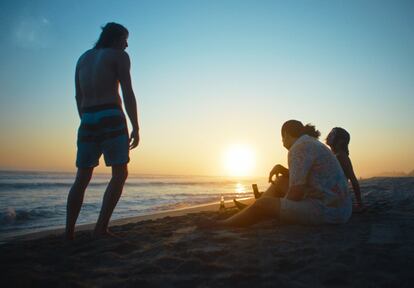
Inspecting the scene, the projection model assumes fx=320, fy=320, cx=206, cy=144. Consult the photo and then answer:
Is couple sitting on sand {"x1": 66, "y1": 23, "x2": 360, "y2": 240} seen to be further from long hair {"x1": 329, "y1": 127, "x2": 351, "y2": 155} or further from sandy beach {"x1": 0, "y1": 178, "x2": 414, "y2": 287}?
long hair {"x1": 329, "y1": 127, "x2": 351, "y2": 155}

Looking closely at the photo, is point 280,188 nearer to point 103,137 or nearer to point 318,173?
point 318,173

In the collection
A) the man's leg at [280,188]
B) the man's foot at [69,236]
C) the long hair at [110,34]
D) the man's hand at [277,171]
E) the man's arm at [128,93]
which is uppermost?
the long hair at [110,34]

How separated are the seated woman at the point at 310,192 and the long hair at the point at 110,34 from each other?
2.49m

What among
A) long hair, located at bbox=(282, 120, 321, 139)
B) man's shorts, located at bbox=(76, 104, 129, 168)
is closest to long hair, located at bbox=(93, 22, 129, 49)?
man's shorts, located at bbox=(76, 104, 129, 168)

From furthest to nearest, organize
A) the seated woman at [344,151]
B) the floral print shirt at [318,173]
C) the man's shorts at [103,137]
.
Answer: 1. the seated woman at [344,151]
2. the floral print shirt at [318,173]
3. the man's shorts at [103,137]

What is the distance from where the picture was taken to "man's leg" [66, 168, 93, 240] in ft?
11.6

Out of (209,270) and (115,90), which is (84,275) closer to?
(209,270)

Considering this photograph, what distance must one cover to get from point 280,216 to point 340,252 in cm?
129

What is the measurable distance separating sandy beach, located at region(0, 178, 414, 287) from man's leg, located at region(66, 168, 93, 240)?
221 millimetres

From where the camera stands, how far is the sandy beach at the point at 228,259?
7.04 ft

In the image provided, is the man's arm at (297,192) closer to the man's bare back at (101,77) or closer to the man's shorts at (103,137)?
the man's shorts at (103,137)

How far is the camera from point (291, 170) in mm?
3883

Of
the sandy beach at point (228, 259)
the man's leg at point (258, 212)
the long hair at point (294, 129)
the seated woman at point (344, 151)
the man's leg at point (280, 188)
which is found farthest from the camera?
the seated woman at point (344, 151)

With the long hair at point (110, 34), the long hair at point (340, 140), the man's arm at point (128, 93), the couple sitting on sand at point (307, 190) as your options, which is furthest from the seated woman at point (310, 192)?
the long hair at point (110, 34)
